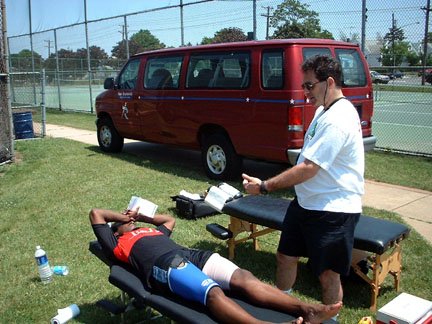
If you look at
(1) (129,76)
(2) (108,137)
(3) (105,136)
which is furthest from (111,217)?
(3) (105,136)

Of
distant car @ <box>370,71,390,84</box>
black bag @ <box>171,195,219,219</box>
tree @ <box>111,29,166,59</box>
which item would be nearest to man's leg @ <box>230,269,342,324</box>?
black bag @ <box>171,195,219,219</box>

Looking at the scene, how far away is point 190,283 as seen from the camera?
119 inches

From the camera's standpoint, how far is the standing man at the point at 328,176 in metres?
2.79

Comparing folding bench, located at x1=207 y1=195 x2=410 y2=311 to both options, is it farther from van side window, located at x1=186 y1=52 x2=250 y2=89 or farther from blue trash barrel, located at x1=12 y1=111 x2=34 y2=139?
blue trash barrel, located at x1=12 y1=111 x2=34 y2=139

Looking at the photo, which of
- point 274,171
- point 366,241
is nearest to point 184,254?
point 366,241

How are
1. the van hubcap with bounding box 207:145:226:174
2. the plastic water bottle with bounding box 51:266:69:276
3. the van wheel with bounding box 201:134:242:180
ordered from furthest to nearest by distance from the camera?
the van hubcap with bounding box 207:145:226:174 → the van wheel with bounding box 201:134:242:180 → the plastic water bottle with bounding box 51:266:69:276

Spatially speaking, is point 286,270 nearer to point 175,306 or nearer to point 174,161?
point 175,306

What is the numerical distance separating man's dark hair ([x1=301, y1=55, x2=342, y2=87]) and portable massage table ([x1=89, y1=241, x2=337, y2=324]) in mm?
1476

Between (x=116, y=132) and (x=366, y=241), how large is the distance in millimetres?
7598

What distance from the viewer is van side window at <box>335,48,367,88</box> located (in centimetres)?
717

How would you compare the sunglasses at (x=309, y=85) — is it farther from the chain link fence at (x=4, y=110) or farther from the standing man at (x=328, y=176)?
the chain link fence at (x=4, y=110)

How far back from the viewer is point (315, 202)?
2943 mm

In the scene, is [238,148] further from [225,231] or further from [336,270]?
[336,270]

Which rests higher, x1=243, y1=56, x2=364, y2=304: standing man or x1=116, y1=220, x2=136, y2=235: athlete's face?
x1=243, y1=56, x2=364, y2=304: standing man
